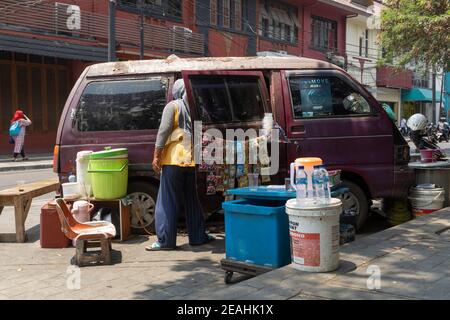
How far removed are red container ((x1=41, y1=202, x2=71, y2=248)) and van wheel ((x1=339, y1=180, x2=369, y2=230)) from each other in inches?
135

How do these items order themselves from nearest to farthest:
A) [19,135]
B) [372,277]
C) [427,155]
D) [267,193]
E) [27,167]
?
[372,277]
[267,193]
[427,155]
[27,167]
[19,135]

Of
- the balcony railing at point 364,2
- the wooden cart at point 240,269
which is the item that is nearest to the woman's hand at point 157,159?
the wooden cart at point 240,269

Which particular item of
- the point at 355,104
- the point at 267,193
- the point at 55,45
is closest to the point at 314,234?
the point at 267,193

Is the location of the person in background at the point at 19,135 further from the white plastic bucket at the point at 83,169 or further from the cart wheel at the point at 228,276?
the cart wheel at the point at 228,276

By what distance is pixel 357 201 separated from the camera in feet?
21.6

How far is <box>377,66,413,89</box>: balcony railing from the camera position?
3616 cm

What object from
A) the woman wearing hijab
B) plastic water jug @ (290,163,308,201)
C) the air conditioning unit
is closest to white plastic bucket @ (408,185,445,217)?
the woman wearing hijab

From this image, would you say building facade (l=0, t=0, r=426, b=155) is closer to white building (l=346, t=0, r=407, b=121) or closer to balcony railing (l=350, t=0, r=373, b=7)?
balcony railing (l=350, t=0, r=373, b=7)

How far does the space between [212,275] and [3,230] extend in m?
3.61

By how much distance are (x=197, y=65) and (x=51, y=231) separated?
2647mm

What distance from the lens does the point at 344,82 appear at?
669 cm

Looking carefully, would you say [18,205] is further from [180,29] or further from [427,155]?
[180,29]
